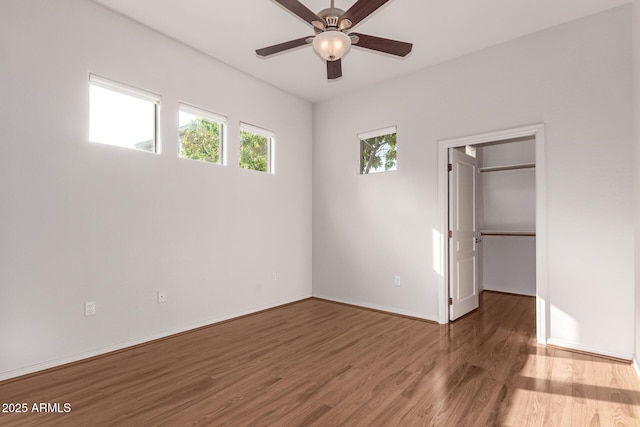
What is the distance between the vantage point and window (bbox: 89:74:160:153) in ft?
10.7

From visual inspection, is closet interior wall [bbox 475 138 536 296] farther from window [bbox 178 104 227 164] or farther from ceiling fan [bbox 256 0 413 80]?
window [bbox 178 104 227 164]

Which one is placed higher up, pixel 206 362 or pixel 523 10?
pixel 523 10

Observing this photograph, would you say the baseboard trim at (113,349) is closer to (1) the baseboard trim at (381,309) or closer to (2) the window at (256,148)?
(1) the baseboard trim at (381,309)

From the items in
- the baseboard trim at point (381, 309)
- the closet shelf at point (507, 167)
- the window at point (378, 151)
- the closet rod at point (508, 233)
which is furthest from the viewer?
the closet shelf at point (507, 167)

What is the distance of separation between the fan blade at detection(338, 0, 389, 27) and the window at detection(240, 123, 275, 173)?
8.52 ft

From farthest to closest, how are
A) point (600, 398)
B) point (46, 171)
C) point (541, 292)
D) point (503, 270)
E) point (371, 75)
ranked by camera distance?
point (503, 270) → point (371, 75) → point (541, 292) → point (46, 171) → point (600, 398)

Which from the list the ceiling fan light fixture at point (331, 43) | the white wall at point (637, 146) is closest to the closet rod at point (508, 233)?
the white wall at point (637, 146)

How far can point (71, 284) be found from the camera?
302cm

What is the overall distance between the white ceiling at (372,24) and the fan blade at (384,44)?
2.05 feet

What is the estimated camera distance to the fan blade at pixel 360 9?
226 centimetres

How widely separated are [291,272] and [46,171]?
3408 mm

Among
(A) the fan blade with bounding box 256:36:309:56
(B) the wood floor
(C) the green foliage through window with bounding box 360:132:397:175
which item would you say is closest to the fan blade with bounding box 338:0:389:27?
(A) the fan blade with bounding box 256:36:309:56

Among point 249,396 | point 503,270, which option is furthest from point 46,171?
point 503,270

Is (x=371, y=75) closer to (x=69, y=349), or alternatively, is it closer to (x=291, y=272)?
(x=291, y=272)
